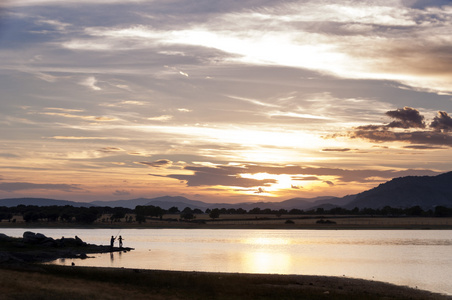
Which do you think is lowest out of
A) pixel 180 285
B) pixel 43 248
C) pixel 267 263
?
pixel 267 263

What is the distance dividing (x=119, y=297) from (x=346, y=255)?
61250 millimetres

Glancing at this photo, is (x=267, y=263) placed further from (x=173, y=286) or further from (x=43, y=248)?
(x=43, y=248)

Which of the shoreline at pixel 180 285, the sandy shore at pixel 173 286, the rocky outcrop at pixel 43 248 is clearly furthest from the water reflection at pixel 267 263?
the rocky outcrop at pixel 43 248

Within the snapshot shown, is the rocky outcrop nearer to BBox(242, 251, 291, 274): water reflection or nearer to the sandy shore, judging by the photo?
the sandy shore

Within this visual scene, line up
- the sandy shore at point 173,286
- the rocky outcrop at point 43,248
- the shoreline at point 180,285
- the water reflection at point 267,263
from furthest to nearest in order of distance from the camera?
the rocky outcrop at point 43,248
the water reflection at point 267,263
the shoreline at point 180,285
the sandy shore at point 173,286

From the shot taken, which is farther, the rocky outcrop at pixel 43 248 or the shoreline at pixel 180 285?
the rocky outcrop at pixel 43 248

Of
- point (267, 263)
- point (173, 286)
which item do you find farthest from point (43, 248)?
point (173, 286)

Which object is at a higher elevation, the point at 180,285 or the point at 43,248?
the point at 43,248

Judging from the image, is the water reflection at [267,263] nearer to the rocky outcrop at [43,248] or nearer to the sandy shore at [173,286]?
the sandy shore at [173,286]

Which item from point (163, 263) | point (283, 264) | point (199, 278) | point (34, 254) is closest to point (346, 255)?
point (283, 264)

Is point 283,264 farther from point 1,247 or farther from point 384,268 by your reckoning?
point 1,247

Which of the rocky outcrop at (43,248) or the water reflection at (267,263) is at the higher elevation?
the rocky outcrop at (43,248)

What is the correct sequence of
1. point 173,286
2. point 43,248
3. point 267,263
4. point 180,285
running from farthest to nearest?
point 43,248 → point 267,263 → point 180,285 → point 173,286

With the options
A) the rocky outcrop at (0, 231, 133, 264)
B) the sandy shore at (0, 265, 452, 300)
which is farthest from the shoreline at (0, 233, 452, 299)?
the rocky outcrop at (0, 231, 133, 264)
